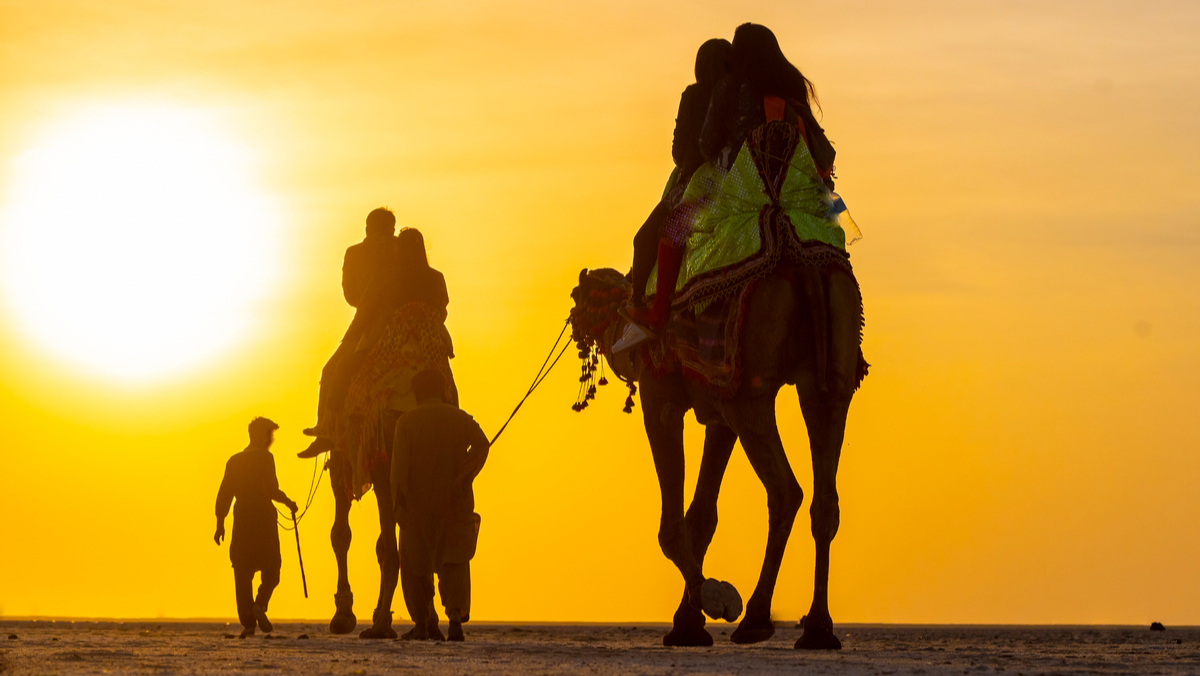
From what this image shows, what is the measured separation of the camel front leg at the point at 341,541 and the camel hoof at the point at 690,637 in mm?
5223

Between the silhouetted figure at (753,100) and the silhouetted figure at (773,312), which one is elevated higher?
the silhouetted figure at (753,100)

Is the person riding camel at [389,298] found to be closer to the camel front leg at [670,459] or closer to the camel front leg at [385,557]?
the camel front leg at [385,557]

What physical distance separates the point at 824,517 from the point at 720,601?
88 centimetres

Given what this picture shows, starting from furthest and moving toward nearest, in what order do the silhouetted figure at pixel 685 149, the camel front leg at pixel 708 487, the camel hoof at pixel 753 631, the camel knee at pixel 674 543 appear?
the camel front leg at pixel 708 487
the silhouetted figure at pixel 685 149
the camel knee at pixel 674 543
the camel hoof at pixel 753 631

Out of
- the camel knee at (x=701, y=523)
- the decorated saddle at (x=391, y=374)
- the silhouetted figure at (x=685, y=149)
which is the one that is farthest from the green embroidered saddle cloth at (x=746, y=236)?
the decorated saddle at (x=391, y=374)

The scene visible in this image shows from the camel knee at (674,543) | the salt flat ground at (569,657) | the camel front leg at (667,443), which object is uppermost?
the camel front leg at (667,443)

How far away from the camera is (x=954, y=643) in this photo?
14.9 m

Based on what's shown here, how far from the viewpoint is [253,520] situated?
18734 mm

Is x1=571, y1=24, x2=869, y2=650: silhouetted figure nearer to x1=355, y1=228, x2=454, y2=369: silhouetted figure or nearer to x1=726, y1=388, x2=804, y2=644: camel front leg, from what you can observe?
x1=726, y1=388, x2=804, y2=644: camel front leg

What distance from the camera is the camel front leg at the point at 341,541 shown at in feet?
59.0

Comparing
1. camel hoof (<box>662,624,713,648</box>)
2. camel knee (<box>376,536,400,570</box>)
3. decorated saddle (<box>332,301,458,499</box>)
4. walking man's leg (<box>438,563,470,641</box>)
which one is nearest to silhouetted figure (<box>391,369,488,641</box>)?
walking man's leg (<box>438,563,470,641</box>)

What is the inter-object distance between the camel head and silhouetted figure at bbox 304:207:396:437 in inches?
96.1

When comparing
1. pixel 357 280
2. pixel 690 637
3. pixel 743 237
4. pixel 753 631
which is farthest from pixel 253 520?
pixel 743 237

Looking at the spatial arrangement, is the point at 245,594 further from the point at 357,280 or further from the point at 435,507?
the point at 435,507
